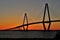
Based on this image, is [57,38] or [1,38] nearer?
[57,38]

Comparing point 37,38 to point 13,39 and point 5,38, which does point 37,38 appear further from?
point 5,38

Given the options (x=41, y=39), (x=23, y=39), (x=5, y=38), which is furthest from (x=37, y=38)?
(x=5, y=38)

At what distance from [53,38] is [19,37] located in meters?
0.45

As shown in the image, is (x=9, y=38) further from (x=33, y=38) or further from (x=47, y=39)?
(x=47, y=39)

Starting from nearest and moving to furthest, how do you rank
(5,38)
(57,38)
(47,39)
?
(57,38)
(47,39)
(5,38)

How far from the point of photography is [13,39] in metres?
1.83

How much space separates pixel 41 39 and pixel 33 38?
101 millimetres

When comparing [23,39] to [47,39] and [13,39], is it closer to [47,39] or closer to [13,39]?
[13,39]

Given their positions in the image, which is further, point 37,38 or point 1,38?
point 1,38

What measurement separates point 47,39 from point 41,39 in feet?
0.24

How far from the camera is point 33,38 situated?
5.83ft

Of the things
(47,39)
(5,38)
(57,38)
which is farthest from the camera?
(5,38)

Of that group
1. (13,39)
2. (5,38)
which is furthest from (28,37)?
(5,38)

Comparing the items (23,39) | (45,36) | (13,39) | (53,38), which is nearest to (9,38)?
(13,39)
